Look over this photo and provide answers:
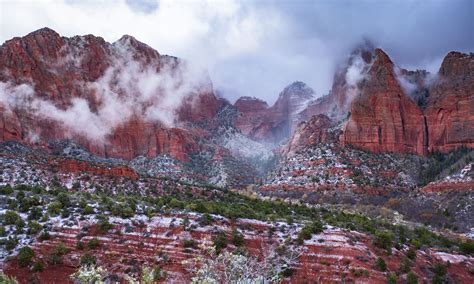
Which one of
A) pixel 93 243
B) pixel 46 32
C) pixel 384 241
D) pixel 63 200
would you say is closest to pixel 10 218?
pixel 63 200

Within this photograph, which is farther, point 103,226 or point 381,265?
point 103,226

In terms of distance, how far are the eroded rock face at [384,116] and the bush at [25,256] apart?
3362 inches

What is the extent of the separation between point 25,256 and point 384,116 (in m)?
101

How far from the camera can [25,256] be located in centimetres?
3522

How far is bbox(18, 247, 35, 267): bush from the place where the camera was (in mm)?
35156

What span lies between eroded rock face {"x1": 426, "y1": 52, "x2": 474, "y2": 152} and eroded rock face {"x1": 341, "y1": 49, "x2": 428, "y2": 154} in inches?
120

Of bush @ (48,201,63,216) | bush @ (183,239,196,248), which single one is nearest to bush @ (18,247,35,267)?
bush @ (48,201,63,216)

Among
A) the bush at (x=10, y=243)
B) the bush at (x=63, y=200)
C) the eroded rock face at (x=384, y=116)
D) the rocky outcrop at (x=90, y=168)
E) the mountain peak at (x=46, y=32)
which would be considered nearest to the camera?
Answer: the bush at (x=10, y=243)

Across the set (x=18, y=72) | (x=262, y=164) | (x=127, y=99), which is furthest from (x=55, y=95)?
(x=262, y=164)

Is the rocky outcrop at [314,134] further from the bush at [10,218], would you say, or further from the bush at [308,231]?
the bush at [10,218]

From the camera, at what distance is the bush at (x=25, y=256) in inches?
1384

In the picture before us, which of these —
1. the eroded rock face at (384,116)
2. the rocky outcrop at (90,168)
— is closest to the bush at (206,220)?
the rocky outcrop at (90,168)

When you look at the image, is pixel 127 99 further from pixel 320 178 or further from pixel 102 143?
pixel 320 178

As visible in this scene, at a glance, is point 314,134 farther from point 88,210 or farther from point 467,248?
point 88,210
